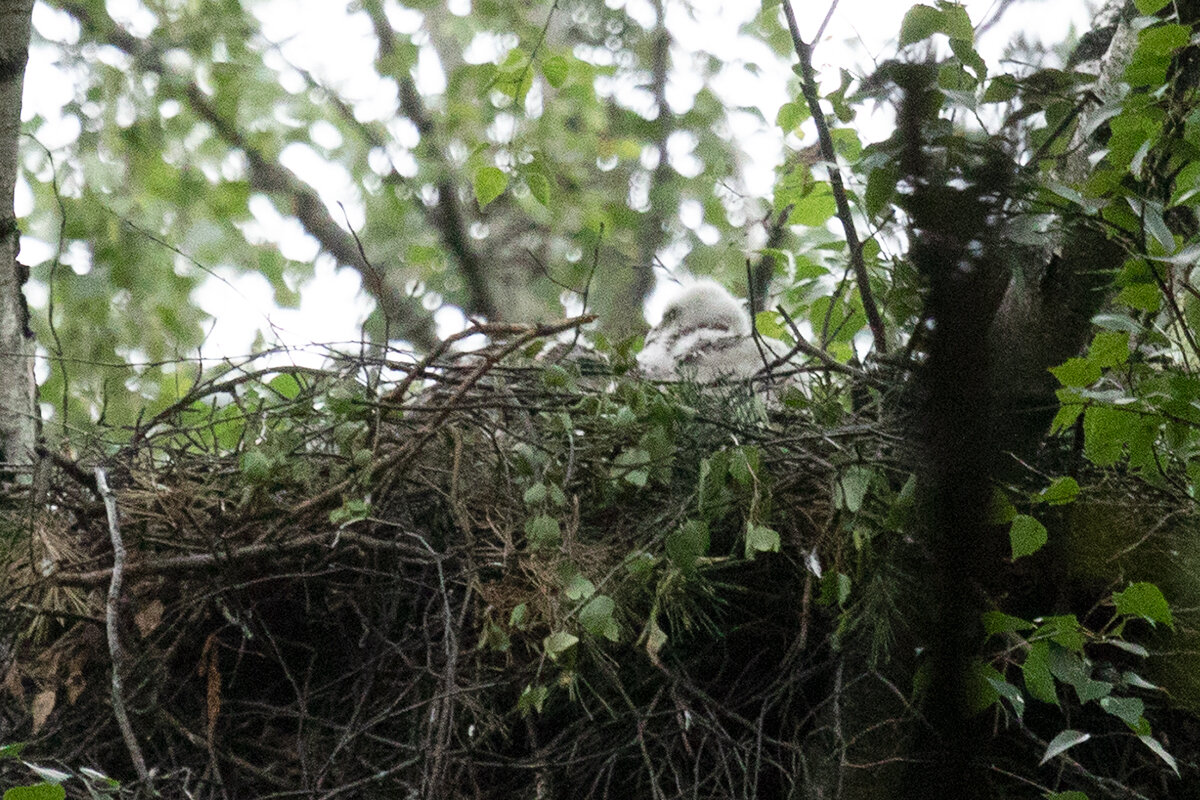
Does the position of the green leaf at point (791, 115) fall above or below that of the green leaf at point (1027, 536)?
above

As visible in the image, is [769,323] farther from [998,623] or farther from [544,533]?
[998,623]

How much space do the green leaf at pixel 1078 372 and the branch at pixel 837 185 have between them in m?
0.26

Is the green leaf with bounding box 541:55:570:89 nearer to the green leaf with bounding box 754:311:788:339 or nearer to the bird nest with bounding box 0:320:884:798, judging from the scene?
the green leaf with bounding box 754:311:788:339

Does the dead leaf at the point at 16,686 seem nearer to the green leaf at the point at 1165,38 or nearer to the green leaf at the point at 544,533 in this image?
the green leaf at the point at 544,533

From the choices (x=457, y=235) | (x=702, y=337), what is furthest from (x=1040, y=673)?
(x=457, y=235)

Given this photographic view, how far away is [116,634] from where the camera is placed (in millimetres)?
1087

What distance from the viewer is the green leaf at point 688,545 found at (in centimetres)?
108

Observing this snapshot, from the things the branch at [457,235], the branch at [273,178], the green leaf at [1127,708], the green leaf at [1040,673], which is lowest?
the green leaf at [1127,708]

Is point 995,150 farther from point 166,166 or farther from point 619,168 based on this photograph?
point 619,168

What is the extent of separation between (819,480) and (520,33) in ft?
11.1

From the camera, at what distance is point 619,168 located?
505 cm

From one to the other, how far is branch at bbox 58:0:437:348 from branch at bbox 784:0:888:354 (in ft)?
7.85

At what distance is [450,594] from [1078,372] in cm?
65

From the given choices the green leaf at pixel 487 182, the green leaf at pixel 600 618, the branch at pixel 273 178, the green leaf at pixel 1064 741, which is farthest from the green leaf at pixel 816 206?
the branch at pixel 273 178
